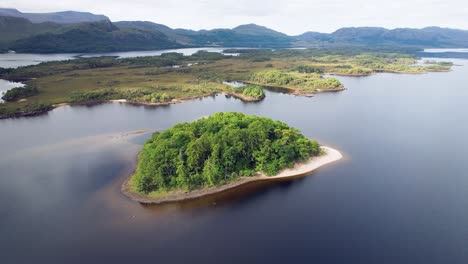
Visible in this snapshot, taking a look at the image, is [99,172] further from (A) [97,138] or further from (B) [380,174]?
(B) [380,174]

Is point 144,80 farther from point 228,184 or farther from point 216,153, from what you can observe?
point 228,184

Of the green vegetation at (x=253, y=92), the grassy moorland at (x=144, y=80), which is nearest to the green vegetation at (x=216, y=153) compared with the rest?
the green vegetation at (x=253, y=92)

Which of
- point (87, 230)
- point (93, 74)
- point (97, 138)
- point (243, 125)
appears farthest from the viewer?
point (93, 74)

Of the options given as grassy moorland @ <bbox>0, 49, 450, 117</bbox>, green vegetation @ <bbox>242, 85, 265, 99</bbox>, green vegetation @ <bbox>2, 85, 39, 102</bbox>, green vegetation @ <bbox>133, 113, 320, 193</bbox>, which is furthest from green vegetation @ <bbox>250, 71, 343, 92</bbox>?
green vegetation @ <bbox>2, 85, 39, 102</bbox>

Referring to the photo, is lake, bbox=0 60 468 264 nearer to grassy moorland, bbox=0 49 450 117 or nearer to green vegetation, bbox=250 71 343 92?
grassy moorland, bbox=0 49 450 117

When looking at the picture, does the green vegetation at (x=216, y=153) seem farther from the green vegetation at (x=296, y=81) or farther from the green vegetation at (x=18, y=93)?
the green vegetation at (x=18, y=93)

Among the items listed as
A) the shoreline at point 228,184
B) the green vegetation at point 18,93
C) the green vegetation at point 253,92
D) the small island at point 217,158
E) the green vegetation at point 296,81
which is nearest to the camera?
the shoreline at point 228,184

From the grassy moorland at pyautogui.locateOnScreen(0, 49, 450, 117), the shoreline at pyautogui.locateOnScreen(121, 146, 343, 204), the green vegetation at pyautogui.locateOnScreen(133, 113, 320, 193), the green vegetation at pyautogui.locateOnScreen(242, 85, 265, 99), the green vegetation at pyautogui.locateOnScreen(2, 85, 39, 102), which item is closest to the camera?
the shoreline at pyautogui.locateOnScreen(121, 146, 343, 204)

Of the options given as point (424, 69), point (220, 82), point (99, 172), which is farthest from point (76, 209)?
point (424, 69)
